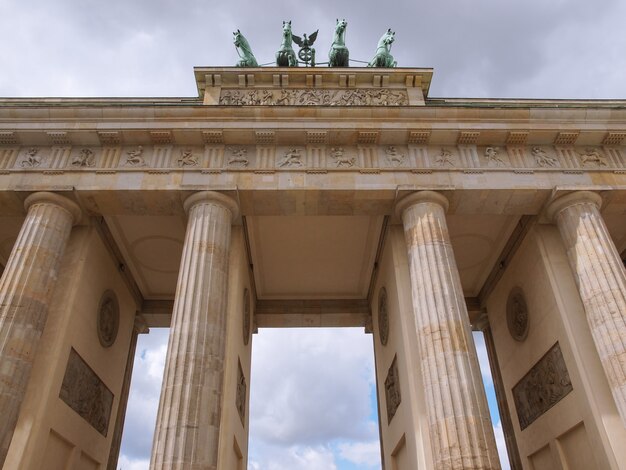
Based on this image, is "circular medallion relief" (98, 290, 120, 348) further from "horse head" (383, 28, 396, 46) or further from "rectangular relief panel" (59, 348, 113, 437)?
"horse head" (383, 28, 396, 46)

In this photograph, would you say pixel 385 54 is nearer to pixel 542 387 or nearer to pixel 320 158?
pixel 320 158

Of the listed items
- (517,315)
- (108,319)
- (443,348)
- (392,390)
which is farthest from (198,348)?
(517,315)

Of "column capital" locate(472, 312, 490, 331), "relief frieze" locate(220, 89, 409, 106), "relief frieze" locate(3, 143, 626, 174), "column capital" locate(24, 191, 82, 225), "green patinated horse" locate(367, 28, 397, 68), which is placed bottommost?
"column capital" locate(472, 312, 490, 331)

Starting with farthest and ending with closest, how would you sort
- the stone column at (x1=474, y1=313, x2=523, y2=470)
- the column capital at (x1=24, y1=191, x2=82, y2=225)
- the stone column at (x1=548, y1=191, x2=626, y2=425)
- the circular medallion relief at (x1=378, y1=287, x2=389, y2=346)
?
1. the stone column at (x1=474, y1=313, x2=523, y2=470)
2. the circular medallion relief at (x1=378, y1=287, x2=389, y2=346)
3. the column capital at (x1=24, y1=191, x2=82, y2=225)
4. the stone column at (x1=548, y1=191, x2=626, y2=425)

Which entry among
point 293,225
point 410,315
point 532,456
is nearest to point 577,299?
point 410,315

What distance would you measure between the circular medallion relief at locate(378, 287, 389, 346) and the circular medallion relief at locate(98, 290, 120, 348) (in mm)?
9271

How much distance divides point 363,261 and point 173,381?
931 centimetres

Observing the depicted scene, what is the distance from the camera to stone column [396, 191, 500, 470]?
966cm

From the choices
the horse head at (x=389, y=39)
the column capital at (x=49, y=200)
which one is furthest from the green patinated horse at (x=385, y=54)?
the column capital at (x=49, y=200)

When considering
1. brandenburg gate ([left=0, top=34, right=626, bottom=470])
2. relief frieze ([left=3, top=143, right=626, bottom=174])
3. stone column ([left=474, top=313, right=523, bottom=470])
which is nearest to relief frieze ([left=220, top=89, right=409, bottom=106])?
brandenburg gate ([left=0, top=34, right=626, bottom=470])

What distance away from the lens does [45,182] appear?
43.5 feet

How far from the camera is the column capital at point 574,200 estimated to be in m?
13.4

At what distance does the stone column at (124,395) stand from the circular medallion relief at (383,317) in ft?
31.3

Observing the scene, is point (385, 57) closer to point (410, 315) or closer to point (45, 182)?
point (410, 315)
